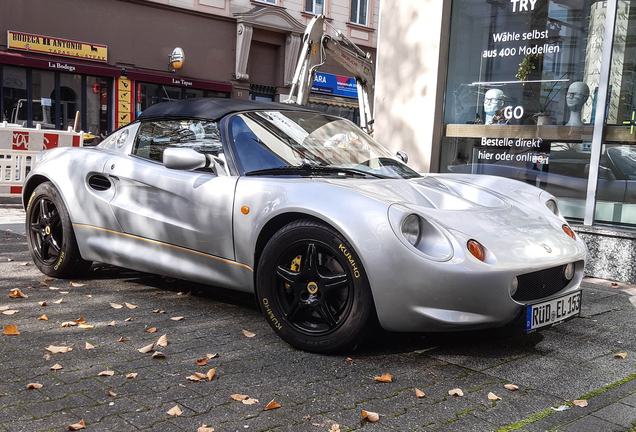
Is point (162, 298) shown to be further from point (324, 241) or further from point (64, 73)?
point (64, 73)

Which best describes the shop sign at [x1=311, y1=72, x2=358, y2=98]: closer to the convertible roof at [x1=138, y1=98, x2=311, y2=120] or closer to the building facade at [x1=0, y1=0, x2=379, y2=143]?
the building facade at [x1=0, y1=0, x2=379, y2=143]

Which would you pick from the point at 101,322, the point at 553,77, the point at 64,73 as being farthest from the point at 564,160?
the point at 64,73

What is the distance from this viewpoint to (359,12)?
25.5 metres

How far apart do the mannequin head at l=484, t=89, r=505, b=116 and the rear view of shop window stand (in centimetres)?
1849

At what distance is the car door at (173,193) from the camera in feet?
12.7

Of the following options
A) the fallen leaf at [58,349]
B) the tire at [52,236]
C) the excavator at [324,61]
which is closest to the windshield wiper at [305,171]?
the fallen leaf at [58,349]

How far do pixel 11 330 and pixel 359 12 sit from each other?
78.0 feet

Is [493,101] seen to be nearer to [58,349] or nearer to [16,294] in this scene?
[16,294]

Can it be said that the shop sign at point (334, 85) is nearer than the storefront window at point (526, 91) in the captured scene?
No

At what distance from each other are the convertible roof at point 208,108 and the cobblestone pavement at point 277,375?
1219mm

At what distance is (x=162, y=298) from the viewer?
4.54 m

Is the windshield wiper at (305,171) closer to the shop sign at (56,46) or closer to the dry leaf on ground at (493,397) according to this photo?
the dry leaf on ground at (493,397)

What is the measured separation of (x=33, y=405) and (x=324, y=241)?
1.51 meters

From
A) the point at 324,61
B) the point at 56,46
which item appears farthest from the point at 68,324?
the point at 56,46
